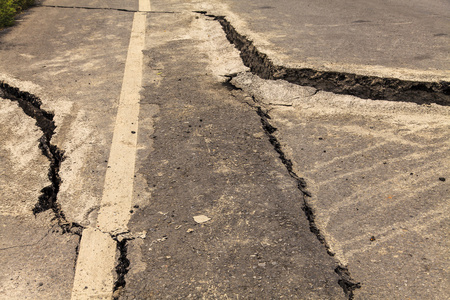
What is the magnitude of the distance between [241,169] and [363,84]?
2143mm

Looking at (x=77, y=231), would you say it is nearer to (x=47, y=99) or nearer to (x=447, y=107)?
(x=47, y=99)

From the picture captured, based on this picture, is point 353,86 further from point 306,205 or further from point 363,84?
point 306,205

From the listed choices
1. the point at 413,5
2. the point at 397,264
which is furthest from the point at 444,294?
the point at 413,5

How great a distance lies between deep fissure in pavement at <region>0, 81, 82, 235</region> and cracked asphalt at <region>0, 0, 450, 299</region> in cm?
3

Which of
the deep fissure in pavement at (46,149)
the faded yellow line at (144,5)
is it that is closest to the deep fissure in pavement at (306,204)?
the deep fissure in pavement at (46,149)

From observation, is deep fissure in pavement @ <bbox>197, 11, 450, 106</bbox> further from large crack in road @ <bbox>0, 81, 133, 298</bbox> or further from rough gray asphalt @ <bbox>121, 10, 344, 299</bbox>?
large crack in road @ <bbox>0, 81, 133, 298</bbox>

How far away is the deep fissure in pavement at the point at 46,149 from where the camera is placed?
2.96 m

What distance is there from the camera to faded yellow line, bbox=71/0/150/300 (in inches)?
95.1

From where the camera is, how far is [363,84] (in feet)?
15.4

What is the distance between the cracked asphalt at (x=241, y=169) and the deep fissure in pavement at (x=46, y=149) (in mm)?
25

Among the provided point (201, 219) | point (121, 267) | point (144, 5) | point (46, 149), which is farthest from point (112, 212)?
point (144, 5)

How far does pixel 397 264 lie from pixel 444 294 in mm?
295

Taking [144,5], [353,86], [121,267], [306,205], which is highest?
[144,5]

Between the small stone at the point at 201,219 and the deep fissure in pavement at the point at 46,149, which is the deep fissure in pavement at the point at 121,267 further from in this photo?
the small stone at the point at 201,219
